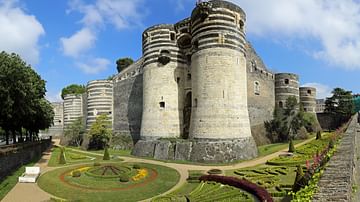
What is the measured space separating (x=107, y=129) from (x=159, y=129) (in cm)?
1385

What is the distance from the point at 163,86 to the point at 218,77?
8.26 m

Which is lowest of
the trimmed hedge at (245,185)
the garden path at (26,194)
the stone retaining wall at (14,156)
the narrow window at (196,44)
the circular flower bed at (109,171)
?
the garden path at (26,194)

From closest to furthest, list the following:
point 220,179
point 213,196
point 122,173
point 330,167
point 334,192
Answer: point 334,192
point 330,167
point 213,196
point 220,179
point 122,173

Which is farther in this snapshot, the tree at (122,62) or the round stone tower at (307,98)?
the tree at (122,62)

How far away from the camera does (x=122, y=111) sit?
4591 centimetres

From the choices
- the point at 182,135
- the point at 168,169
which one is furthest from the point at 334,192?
the point at 182,135

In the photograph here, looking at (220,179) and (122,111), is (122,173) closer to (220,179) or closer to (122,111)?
(220,179)

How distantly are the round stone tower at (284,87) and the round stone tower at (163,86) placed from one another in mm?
21470

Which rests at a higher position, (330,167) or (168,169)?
(330,167)

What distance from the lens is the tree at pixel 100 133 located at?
4419cm

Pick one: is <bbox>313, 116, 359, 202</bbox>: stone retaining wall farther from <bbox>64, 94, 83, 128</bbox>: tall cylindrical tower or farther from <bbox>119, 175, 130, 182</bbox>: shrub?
<bbox>64, 94, 83, 128</bbox>: tall cylindrical tower

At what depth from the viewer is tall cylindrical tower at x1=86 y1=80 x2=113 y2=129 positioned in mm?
48281

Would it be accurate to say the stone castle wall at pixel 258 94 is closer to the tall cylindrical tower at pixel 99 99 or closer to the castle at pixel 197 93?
the castle at pixel 197 93

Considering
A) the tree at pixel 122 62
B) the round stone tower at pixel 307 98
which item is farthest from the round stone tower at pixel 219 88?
the tree at pixel 122 62
